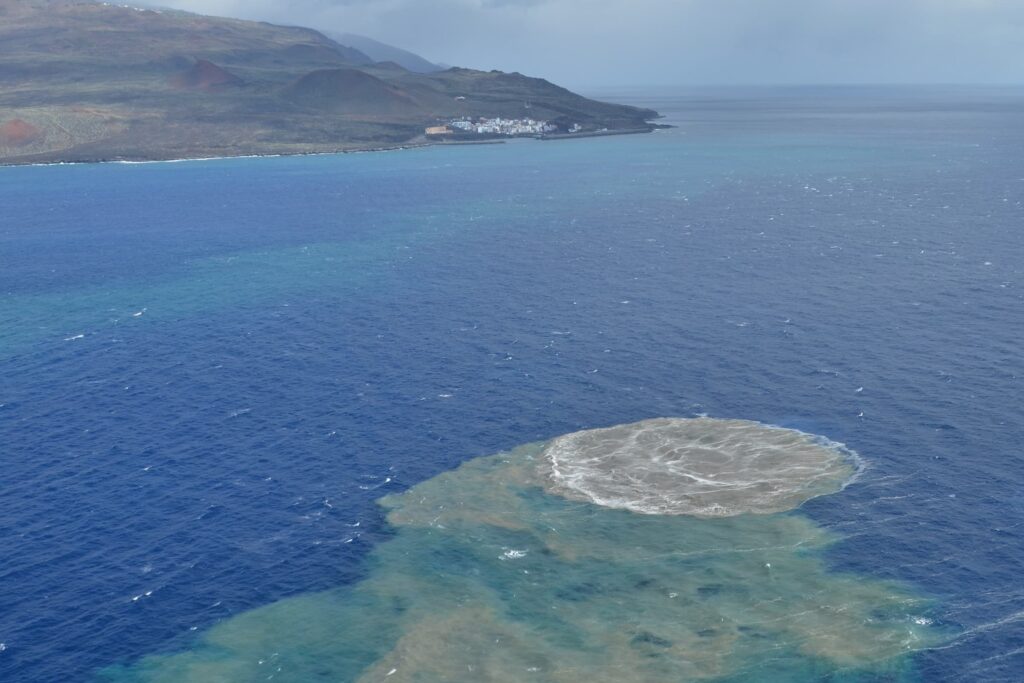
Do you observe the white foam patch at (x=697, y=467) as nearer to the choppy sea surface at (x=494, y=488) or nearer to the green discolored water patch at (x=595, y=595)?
the green discolored water patch at (x=595, y=595)

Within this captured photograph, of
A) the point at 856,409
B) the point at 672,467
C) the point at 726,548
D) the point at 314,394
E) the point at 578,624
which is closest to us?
the point at 578,624

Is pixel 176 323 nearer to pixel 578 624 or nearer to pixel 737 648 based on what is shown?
pixel 578 624

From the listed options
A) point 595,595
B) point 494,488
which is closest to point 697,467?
point 494,488

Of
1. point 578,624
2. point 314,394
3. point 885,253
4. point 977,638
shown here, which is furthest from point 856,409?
point 885,253

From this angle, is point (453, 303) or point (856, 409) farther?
point (453, 303)

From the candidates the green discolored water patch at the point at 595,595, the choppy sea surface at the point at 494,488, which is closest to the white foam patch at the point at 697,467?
the green discolored water patch at the point at 595,595

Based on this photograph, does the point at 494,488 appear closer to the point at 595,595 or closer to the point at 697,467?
the point at 595,595

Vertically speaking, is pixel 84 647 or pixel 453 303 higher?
pixel 453 303
